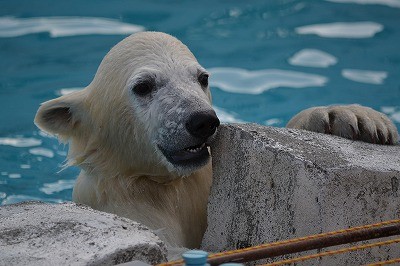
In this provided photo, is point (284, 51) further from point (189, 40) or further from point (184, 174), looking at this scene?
point (184, 174)

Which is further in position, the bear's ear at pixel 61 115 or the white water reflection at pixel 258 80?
the white water reflection at pixel 258 80

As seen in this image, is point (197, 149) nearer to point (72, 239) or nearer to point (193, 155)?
point (193, 155)

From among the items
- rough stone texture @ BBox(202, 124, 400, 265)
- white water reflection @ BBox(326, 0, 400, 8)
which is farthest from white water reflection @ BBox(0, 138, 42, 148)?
white water reflection @ BBox(326, 0, 400, 8)

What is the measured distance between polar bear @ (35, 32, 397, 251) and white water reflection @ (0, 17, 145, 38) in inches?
201

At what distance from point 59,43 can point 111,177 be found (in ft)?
17.2

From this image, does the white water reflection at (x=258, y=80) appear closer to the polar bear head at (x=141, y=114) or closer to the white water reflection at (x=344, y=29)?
the white water reflection at (x=344, y=29)

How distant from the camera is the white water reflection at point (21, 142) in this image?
7996 mm

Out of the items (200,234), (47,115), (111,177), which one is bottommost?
(200,234)

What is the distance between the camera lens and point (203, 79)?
4.78 m

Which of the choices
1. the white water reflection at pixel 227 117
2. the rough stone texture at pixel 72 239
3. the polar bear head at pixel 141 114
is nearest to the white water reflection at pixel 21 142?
the white water reflection at pixel 227 117

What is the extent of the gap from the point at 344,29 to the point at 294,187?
6.58 m

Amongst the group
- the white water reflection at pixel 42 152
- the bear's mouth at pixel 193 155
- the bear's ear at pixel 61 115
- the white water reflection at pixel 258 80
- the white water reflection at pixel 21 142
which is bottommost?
the white water reflection at pixel 42 152

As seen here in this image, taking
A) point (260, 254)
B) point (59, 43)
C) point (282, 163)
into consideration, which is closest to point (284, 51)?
point (59, 43)

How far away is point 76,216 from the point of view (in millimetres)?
3652
